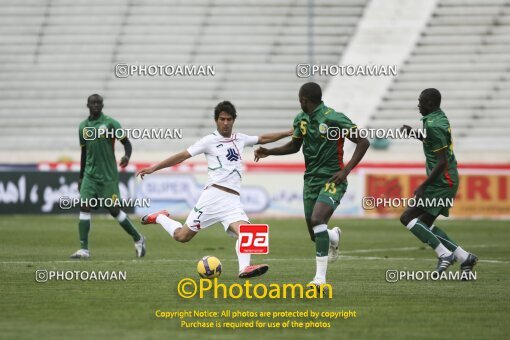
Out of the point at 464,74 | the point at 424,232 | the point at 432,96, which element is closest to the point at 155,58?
the point at 464,74

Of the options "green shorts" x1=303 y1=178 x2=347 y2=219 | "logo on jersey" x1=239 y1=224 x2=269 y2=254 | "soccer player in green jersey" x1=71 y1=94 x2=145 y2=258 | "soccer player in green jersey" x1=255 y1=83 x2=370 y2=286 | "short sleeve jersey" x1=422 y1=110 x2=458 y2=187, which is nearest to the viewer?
"logo on jersey" x1=239 y1=224 x2=269 y2=254

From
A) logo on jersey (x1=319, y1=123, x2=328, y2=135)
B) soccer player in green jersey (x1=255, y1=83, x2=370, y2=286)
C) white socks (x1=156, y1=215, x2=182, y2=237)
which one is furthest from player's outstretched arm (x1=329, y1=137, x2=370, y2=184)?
white socks (x1=156, y1=215, x2=182, y2=237)

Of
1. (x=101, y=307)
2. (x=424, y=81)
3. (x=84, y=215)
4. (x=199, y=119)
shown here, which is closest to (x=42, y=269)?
(x=84, y=215)

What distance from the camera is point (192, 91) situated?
1384 inches

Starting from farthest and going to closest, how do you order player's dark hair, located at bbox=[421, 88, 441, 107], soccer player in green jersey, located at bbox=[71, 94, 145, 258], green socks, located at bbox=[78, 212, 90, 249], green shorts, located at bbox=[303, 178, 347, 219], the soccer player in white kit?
1. soccer player in green jersey, located at bbox=[71, 94, 145, 258]
2. green socks, located at bbox=[78, 212, 90, 249]
3. player's dark hair, located at bbox=[421, 88, 441, 107]
4. the soccer player in white kit
5. green shorts, located at bbox=[303, 178, 347, 219]

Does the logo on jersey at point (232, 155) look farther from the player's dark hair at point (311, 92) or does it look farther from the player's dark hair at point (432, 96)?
the player's dark hair at point (432, 96)

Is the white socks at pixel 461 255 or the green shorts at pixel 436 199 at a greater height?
the green shorts at pixel 436 199

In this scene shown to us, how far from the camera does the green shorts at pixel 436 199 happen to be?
13.2 metres

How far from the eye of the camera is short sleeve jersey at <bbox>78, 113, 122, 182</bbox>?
52.5 feet

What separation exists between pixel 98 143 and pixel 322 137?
207 inches

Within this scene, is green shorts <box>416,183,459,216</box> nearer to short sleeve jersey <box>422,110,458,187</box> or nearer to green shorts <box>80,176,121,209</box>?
short sleeve jersey <box>422,110,458,187</box>

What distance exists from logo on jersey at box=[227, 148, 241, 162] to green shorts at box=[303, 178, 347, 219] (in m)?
0.89

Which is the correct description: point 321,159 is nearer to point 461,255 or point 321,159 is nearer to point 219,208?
point 219,208

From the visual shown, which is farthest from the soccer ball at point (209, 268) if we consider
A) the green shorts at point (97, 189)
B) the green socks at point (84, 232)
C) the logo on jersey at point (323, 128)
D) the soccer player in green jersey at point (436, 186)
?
the green shorts at point (97, 189)
